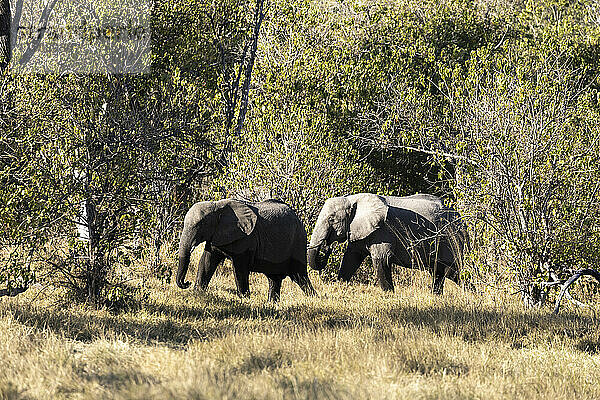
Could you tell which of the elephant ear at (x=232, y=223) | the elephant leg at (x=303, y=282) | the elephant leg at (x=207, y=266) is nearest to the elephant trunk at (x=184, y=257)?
the elephant ear at (x=232, y=223)

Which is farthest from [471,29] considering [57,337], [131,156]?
[57,337]

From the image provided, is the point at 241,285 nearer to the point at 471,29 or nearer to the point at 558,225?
the point at 558,225

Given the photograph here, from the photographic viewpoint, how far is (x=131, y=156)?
877 cm

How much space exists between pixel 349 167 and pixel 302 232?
3402 millimetres

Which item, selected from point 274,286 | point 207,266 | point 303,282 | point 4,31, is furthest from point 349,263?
point 4,31

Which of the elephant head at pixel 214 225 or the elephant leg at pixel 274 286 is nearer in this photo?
the elephant head at pixel 214 225

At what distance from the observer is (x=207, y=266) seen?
10797 millimetres

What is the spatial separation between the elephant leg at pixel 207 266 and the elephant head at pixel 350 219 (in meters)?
2.13

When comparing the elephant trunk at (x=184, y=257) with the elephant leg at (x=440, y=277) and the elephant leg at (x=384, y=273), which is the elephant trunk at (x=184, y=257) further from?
the elephant leg at (x=440, y=277)

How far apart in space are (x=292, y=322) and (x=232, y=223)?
2.59 metres

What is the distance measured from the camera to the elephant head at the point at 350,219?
11.9 meters

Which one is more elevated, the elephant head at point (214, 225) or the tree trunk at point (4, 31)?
the tree trunk at point (4, 31)

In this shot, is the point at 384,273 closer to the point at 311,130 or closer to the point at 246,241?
the point at 246,241

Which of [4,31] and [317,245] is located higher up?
[4,31]
